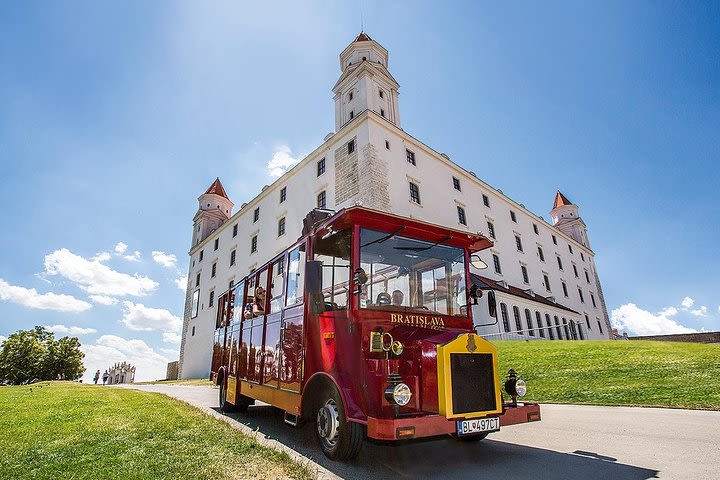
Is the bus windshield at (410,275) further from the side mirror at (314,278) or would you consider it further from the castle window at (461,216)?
the castle window at (461,216)

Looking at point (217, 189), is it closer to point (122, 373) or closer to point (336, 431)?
point (122, 373)

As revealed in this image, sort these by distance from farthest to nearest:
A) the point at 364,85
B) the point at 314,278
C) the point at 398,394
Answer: the point at 364,85 → the point at 314,278 → the point at 398,394

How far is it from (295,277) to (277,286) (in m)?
0.88

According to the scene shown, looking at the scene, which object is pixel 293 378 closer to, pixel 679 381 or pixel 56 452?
pixel 56 452

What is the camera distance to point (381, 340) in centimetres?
445

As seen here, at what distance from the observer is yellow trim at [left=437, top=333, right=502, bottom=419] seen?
416 centimetres

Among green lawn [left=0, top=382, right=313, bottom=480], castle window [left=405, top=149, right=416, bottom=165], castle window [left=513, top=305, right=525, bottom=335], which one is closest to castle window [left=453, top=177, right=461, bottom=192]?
castle window [left=405, top=149, right=416, bottom=165]

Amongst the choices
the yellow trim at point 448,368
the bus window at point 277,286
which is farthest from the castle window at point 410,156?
the yellow trim at point 448,368

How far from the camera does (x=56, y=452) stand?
15.0 ft

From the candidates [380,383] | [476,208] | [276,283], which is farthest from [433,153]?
[380,383]

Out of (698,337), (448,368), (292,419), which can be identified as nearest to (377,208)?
(292,419)

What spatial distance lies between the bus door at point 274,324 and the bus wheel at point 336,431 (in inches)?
60.9

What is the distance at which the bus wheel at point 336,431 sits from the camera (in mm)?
4398

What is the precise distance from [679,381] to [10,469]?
12637 mm
